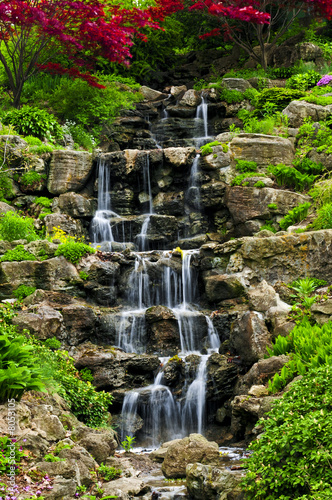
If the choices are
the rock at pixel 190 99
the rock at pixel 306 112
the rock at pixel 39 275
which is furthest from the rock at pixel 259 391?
the rock at pixel 190 99

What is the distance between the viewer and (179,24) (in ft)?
81.1

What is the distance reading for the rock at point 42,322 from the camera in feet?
28.6

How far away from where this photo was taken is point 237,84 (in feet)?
64.3

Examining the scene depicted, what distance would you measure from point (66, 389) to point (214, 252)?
574 centimetres

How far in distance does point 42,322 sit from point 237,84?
1453 cm

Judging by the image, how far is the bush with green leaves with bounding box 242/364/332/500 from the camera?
3.99 meters

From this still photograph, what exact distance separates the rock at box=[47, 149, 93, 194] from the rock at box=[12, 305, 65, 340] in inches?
240

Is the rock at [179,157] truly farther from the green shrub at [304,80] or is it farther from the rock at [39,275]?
the green shrub at [304,80]

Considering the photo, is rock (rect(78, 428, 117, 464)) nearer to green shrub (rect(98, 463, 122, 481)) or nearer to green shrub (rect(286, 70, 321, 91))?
green shrub (rect(98, 463, 122, 481))

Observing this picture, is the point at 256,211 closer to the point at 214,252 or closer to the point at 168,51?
the point at 214,252

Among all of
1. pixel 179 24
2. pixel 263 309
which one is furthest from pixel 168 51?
pixel 263 309

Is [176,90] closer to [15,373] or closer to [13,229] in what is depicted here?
[13,229]

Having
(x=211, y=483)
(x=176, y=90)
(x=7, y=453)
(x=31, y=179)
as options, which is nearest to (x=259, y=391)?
(x=211, y=483)

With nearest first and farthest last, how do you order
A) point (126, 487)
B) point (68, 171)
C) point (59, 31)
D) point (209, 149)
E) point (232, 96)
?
1. point (126, 487)
2. point (68, 171)
3. point (209, 149)
4. point (59, 31)
5. point (232, 96)
